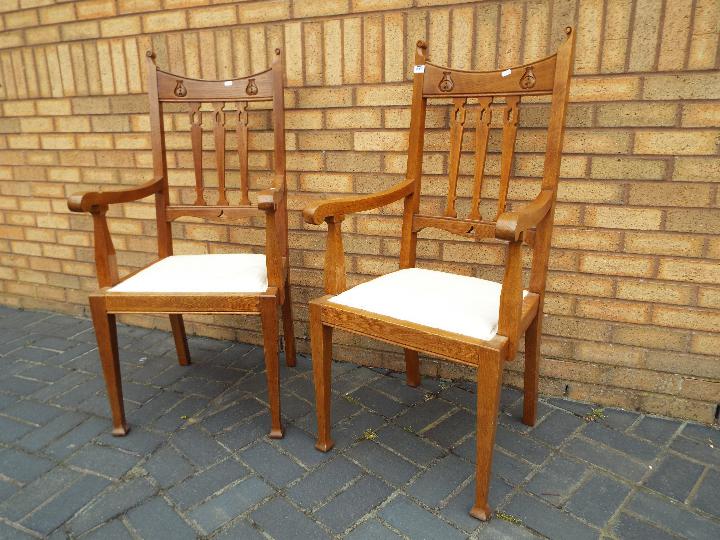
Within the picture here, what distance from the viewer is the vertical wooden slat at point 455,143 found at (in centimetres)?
194

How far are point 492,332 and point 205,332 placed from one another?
1854 millimetres

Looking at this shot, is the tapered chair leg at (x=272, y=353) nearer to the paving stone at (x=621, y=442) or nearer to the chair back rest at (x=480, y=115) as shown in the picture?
the chair back rest at (x=480, y=115)

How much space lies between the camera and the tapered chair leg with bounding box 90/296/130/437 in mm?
1895

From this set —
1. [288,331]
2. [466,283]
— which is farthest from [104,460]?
[466,283]

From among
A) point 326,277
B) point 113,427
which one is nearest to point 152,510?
point 113,427

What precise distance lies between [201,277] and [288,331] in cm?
61

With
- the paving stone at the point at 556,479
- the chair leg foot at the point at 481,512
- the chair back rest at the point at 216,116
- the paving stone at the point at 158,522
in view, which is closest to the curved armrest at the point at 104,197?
the chair back rest at the point at 216,116

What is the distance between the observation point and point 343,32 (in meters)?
2.23

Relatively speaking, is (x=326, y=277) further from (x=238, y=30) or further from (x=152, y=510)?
(x=238, y=30)

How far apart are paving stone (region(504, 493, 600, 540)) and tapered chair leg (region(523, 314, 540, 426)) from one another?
408 mm

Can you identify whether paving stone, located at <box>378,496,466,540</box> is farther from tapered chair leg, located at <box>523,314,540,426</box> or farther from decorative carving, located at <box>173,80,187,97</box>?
decorative carving, located at <box>173,80,187,97</box>

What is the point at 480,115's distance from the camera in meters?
1.92

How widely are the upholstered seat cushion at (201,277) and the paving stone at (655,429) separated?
148cm

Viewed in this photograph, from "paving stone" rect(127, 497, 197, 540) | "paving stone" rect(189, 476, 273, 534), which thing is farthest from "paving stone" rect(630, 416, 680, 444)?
"paving stone" rect(127, 497, 197, 540)
